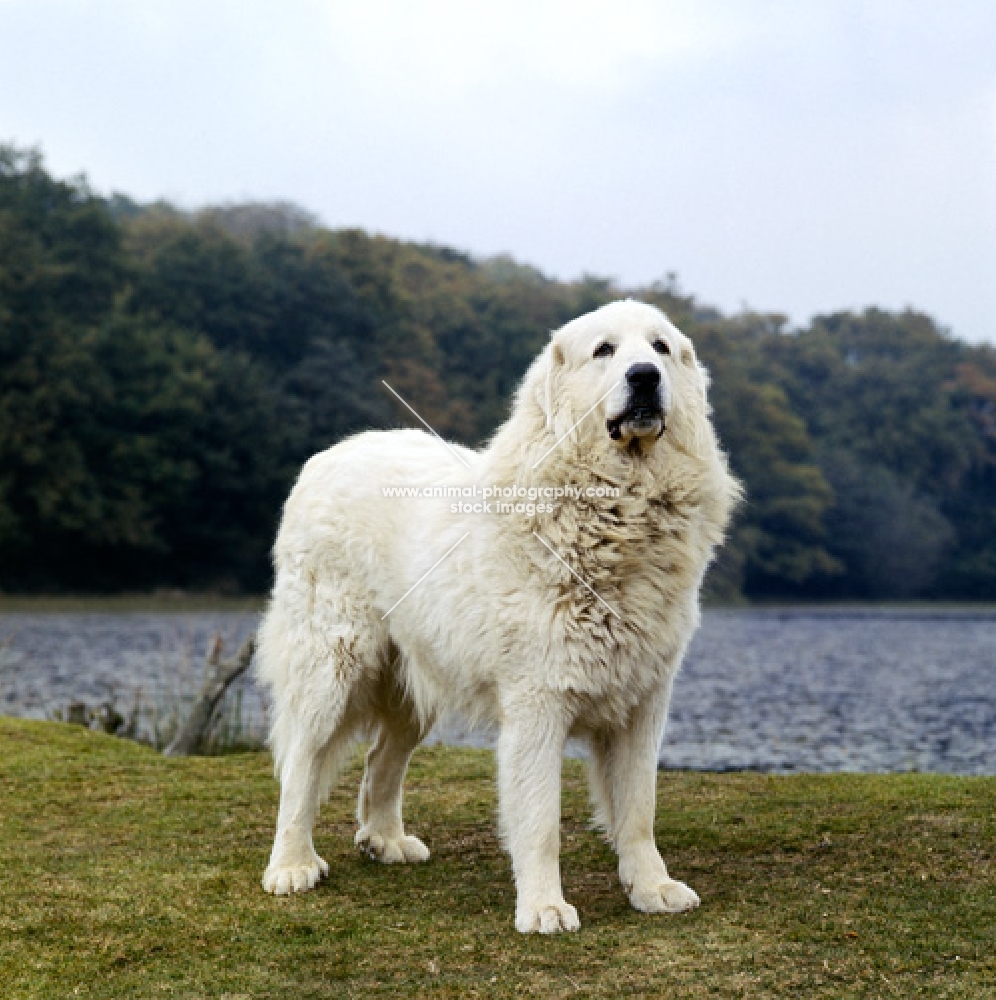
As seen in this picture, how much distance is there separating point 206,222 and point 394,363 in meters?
10.6

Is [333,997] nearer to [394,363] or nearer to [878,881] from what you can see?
[878,881]

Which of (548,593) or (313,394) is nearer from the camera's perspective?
(548,593)

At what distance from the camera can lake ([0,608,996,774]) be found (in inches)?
541

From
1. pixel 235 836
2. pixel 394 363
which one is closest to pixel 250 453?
pixel 394 363

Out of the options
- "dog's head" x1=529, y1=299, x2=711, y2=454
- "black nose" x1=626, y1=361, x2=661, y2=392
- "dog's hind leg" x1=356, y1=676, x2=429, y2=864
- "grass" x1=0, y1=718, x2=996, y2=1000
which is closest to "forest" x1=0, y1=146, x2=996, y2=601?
"grass" x1=0, y1=718, x2=996, y2=1000

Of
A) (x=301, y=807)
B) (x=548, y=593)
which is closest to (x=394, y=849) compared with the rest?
(x=301, y=807)

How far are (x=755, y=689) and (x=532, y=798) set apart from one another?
17388 mm

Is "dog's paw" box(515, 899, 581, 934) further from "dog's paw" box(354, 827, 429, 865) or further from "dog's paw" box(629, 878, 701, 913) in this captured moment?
"dog's paw" box(354, 827, 429, 865)

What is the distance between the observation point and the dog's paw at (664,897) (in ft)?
17.0

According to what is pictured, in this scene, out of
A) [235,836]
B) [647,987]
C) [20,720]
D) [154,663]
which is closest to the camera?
[647,987]

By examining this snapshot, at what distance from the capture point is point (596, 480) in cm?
538

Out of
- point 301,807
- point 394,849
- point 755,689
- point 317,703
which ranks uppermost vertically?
point 317,703

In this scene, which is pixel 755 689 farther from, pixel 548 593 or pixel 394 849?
pixel 548 593

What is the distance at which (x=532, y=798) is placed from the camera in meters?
5.16
